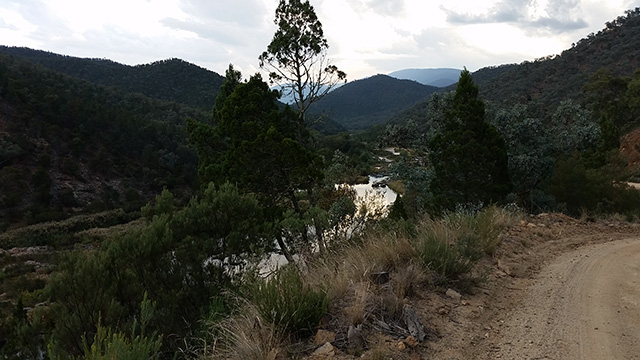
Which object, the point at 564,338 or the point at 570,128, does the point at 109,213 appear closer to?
the point at 570,128

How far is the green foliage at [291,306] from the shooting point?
3.93m

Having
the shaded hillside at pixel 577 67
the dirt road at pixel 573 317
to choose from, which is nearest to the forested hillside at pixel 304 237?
the dirt road at pixel 573 317

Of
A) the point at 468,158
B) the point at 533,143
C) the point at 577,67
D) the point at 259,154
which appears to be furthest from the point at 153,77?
the point at 468,158

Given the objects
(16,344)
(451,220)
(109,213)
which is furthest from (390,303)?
(109,213)

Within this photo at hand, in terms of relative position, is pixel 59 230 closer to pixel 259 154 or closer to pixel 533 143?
pixel 259 154

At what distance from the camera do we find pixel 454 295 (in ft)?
16.9

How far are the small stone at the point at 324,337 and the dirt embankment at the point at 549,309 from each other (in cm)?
91

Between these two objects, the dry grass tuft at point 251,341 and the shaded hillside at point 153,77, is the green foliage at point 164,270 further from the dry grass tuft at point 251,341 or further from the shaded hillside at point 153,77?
the shaded hillside at point 153,77

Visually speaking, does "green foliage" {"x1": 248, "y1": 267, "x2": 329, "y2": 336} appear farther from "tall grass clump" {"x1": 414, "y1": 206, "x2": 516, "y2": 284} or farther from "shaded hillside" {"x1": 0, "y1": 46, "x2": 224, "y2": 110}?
"shaded hillside" {"x1": 0, "y1": 46, "x2": 224, "y2": 110}

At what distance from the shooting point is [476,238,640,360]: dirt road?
388 centimetres

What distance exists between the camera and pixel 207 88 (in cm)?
11394

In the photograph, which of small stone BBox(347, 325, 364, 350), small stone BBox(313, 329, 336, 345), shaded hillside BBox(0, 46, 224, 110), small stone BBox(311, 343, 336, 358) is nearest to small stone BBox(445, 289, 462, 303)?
small stone BBox(347, 325, 364, 350)

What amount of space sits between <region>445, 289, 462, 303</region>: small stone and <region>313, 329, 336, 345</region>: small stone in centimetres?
196

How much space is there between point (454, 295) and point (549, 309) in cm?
110
